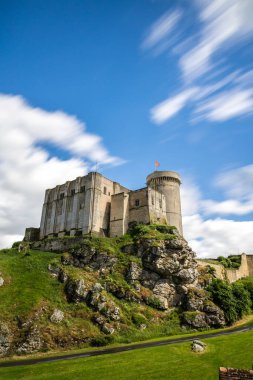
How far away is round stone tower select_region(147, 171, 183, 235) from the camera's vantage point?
255 feet

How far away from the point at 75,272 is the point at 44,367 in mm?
22351

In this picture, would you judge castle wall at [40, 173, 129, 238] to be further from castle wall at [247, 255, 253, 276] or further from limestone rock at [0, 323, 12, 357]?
castle wall at [247, 255, 253, 276]

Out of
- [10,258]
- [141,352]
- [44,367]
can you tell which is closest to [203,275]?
[141,352]

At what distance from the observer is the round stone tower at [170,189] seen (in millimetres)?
77875

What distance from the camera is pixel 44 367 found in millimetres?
29234

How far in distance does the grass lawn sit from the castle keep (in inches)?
1365

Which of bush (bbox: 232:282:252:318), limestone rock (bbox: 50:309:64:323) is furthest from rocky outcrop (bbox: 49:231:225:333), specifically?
bush (bbox: 232:282:252:318)

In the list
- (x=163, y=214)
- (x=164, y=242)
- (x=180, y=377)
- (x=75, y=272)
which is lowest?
(x=180, y=377)

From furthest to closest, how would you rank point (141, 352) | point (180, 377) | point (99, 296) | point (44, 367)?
point (99, 296)
point (141, 352)
point (44, 367)
point (180, 377)

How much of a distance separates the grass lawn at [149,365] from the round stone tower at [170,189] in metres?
44.3

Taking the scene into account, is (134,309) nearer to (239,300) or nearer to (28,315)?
(28,315)

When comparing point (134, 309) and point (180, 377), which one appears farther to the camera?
point (134, 309)

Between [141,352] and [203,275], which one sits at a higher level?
[203,275]

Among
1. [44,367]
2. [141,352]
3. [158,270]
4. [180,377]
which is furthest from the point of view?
[158,270]
